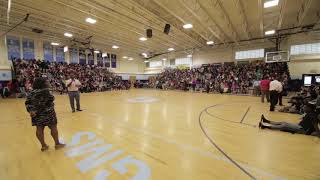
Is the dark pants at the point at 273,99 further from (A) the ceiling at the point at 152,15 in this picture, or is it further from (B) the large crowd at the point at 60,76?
(B) the large crowd at the point at 60,76

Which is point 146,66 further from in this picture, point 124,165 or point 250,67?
point 124,165

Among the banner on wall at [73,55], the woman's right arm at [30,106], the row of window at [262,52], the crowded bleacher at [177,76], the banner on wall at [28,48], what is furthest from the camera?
the banner on wall at [73,55]

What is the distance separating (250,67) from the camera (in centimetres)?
1764

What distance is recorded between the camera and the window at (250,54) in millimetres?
18128

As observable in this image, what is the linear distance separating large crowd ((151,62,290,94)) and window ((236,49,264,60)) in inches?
Result: 48.5

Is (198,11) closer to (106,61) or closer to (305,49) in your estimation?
(305,49)

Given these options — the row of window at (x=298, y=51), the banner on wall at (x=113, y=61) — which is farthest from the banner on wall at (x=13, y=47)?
the row of window at (x=298, y=51)

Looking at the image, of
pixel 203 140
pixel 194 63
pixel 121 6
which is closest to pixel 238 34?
pixel 194 63

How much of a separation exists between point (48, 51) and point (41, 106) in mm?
18114

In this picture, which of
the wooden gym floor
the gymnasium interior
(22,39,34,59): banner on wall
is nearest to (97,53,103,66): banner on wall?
the gymnasium interior

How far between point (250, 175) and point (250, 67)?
1767 cm

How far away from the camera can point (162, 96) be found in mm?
14031

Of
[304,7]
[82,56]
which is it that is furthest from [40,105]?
[82,56]

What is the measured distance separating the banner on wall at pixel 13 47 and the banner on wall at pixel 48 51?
2279 mm
